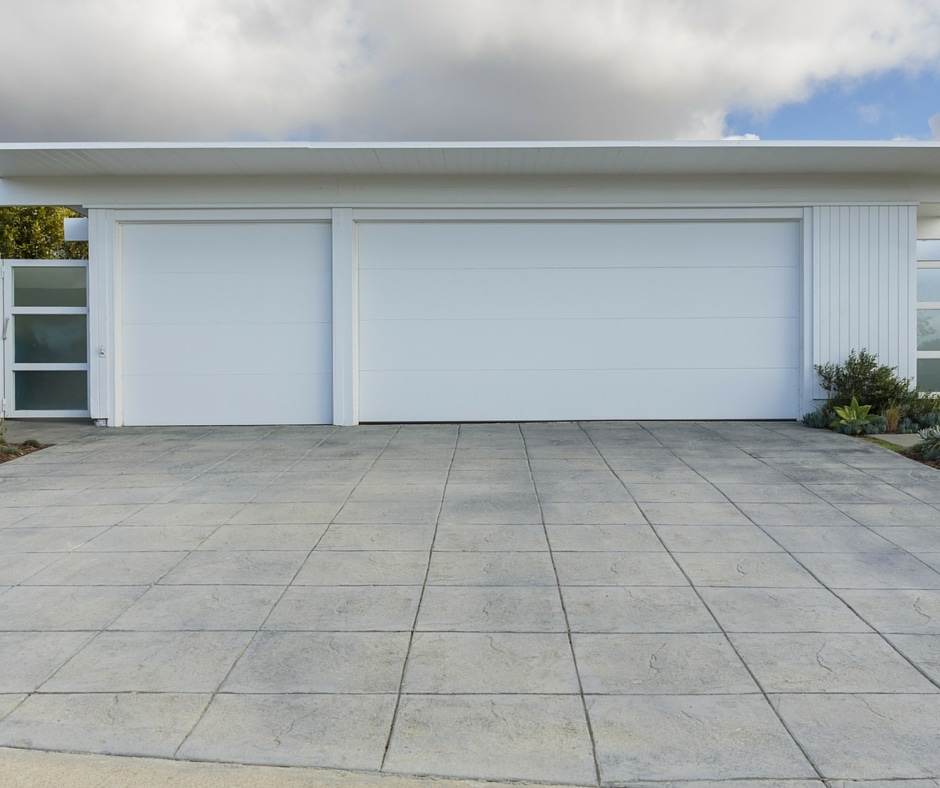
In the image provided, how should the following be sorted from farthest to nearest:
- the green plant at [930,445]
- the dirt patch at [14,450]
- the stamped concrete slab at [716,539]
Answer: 1. the dirt patch at [14,450]
2. the green plant at [930,445]
3. the stamped concrete slab at [716,539]

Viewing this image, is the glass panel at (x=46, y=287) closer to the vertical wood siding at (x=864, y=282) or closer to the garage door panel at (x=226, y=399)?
the garage door panel at (x=226, y=399)

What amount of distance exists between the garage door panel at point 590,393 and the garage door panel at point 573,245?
56.8 inches

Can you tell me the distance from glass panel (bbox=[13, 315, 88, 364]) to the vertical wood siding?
9799 millimetres

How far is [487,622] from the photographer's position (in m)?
3.66

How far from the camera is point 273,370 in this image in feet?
34.3

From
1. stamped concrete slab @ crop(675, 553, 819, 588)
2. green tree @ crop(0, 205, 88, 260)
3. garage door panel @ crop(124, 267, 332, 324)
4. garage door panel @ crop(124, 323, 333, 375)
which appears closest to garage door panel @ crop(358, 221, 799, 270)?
garage door panel @ crop(124, 267, 332, 324)

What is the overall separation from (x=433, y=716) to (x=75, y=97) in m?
15.3

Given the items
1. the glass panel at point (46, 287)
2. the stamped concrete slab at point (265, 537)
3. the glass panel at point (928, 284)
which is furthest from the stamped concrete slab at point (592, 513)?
the glass panel at point (46, 287)

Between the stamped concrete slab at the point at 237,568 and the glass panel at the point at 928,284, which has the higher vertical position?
the glass panel at the point at 928,284

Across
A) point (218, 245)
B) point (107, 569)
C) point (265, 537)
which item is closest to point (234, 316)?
point (218, 245)

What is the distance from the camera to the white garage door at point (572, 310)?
410 inches

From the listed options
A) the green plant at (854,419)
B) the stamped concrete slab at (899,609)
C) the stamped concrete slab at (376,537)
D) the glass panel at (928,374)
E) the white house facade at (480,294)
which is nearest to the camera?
the stamped concrete slab at (899,609)

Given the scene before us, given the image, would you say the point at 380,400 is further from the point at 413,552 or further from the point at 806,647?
the point at 806,647

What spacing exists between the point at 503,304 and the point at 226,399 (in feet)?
12.8
